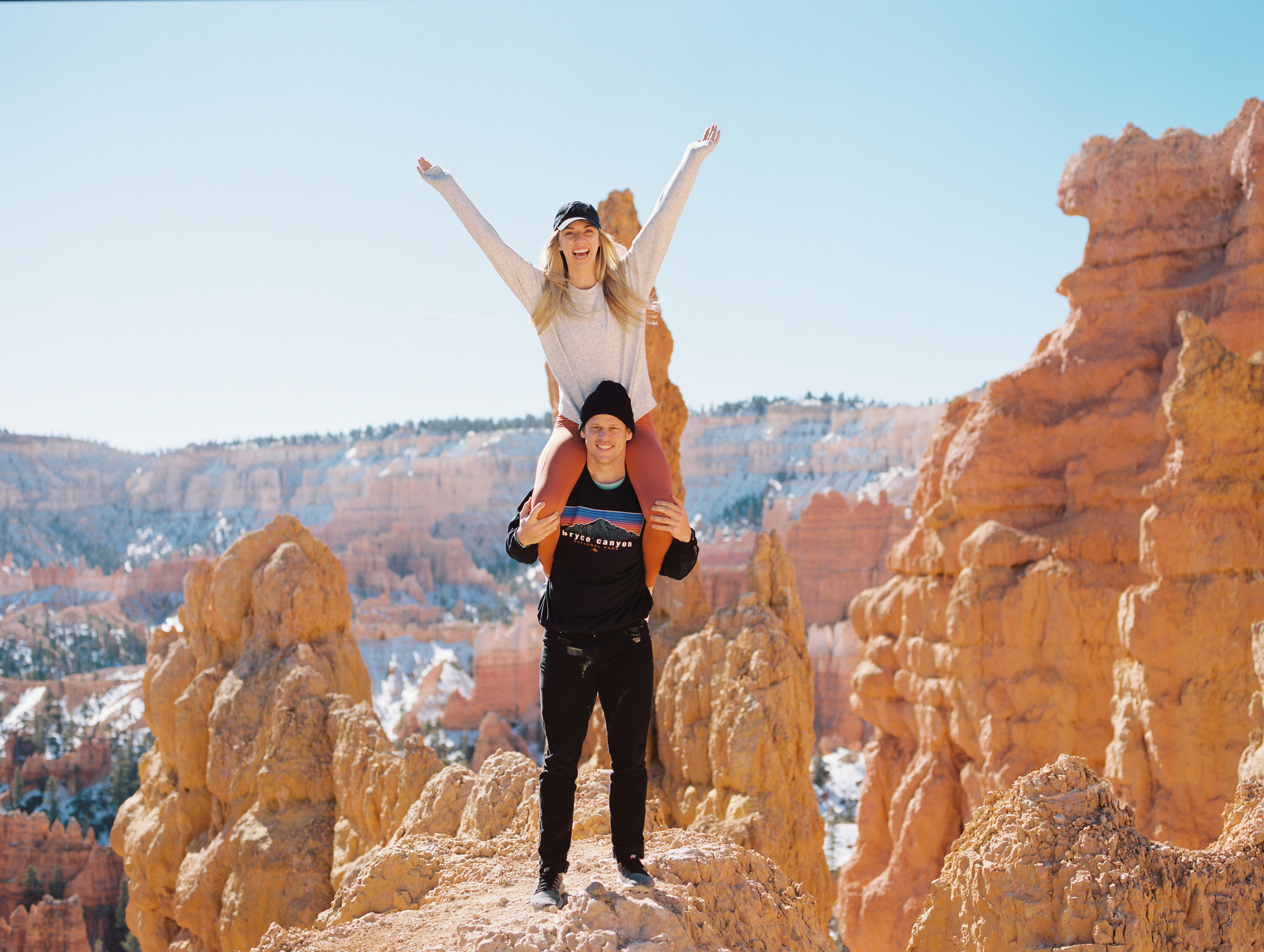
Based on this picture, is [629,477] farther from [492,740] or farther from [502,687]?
[502,687]

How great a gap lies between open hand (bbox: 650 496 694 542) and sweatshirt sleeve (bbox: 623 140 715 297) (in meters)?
0.77

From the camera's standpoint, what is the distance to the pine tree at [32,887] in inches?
749

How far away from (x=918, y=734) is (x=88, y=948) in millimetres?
13987

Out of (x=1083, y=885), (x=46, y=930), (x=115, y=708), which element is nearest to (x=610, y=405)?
(x=1083, y=885)

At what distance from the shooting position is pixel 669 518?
3117 millimetres

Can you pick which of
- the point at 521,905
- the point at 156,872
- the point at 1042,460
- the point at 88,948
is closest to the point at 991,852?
the point at 521,905

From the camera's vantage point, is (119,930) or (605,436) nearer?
(605,436)

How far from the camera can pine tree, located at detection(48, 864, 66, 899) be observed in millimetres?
18938

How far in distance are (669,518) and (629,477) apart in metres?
0.23

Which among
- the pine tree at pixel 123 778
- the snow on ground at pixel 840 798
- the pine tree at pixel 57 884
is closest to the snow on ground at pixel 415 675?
the pine tree at pixel 123 778

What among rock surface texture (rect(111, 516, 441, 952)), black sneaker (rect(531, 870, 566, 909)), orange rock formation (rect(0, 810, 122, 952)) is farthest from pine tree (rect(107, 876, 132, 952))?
black sneaker (rect(531, 870, 566, 909))

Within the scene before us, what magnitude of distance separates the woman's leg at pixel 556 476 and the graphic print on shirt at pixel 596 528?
0.04 metres

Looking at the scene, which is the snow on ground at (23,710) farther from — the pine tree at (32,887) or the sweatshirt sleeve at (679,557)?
the sweatshirt sleeve at (679,557)

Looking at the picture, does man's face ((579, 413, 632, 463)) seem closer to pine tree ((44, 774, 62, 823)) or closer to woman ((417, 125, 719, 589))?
woman ((417, 125, 719, 589))
